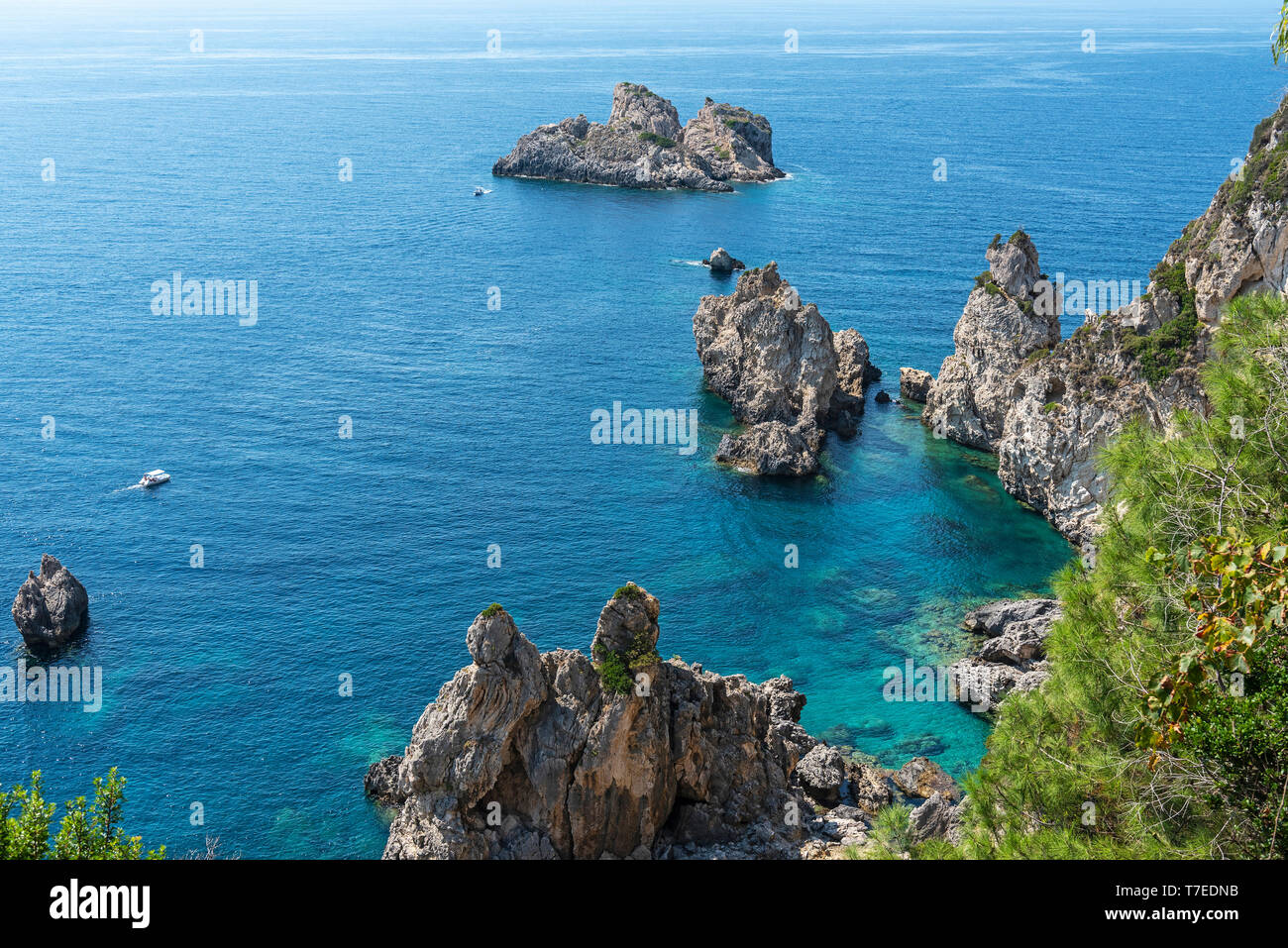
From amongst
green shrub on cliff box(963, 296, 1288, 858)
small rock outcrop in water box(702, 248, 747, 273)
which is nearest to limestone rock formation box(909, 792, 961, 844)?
green shrub on cliff box(963, 296, 1288, 858)

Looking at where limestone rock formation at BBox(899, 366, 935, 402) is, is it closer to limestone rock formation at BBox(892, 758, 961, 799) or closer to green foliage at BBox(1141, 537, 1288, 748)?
limestone rock formation at BBox(892, 758, 961, 799)

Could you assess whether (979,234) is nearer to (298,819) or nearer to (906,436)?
(906,436)

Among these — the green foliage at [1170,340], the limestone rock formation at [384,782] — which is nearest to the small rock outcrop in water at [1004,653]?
the green foliage at [1170,340]

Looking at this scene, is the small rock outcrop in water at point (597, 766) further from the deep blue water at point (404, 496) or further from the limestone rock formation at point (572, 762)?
the deep blue water at point (404, 496)

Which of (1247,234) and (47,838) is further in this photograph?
(1247,234)

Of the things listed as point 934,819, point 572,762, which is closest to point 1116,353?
point 934,819

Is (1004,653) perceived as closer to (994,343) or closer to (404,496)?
(994,343)
